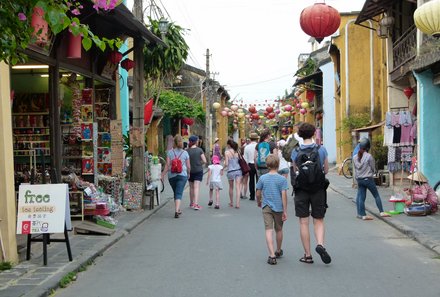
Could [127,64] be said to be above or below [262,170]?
above

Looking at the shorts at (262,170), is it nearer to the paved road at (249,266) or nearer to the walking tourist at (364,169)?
the walking tourist at (364,169)

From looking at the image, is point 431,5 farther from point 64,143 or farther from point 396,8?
point 396,8

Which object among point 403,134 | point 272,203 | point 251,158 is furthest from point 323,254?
point 403,134

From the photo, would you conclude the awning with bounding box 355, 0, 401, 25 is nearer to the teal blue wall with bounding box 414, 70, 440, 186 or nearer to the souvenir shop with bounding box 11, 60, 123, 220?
the teal blue wall with bounding box 414, 70, 440, 186

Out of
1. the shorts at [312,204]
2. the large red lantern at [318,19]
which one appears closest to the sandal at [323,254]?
the shorts at [312,204]

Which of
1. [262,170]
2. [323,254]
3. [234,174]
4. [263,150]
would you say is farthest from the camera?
[234,174]

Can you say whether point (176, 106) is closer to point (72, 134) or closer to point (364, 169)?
point (72, 134)

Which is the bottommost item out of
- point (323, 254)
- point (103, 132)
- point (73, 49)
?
point (323, 254)

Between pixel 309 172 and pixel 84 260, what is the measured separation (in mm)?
3211

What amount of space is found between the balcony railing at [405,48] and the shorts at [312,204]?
8775 millimetres

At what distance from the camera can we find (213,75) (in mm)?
42125

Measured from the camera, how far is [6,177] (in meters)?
7.02

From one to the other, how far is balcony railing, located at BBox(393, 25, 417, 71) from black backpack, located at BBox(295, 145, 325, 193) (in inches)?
341

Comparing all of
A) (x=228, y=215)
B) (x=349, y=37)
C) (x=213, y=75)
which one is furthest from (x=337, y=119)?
(x=228, y=215)
